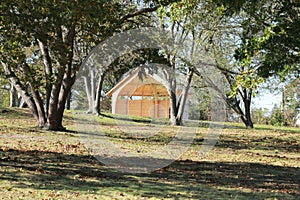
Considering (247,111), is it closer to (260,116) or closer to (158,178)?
(260,116)

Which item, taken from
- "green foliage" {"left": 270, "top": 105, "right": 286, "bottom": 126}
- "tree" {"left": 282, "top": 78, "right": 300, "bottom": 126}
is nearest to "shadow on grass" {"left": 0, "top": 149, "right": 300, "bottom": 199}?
"tree" {"left": 282, "top": 78, "right": 300, "bottom": 126}

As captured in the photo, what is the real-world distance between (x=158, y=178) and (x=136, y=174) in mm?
557

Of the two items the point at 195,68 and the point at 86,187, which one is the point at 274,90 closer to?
the point at 195,68

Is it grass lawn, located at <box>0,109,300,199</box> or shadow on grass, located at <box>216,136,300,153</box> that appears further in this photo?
shadow on grass, located at <box>216,136,300,153</box>

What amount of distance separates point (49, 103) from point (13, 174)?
897 centimetres

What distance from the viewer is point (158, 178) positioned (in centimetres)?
891

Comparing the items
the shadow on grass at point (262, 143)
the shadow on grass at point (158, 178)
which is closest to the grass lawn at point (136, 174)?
the shadow on grass at point (158, 178)

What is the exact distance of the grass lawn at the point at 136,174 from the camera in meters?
7.33

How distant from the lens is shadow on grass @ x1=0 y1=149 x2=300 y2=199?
24.8 feet

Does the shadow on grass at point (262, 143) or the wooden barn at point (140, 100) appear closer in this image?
the shadow on grass at point (262, 143)

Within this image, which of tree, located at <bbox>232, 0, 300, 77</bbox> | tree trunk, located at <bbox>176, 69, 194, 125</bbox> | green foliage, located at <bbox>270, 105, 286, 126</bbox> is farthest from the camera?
green foliage, located at <bbox>270, 105, 286, 126</bbox>

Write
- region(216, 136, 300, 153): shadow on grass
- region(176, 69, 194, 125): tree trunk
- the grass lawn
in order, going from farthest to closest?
region(176, 69, 194, 125): tree trunk → region(216, 136, 300, 153): shadow on grass → the grass lawn

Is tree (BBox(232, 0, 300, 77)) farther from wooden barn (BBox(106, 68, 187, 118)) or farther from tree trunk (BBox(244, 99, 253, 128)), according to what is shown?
wooden barn (BBox(106, 68, 187, 118))

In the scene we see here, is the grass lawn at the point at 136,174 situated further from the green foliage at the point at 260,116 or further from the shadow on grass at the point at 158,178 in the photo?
the green foliage at the point at 260,116
